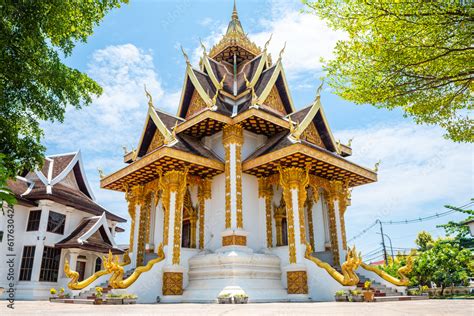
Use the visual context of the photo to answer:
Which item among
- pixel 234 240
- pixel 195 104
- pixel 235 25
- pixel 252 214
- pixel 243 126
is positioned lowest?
pixel 234 240

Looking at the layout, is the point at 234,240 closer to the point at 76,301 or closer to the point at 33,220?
the point at 76,301

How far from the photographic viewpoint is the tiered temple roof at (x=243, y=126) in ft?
37.0

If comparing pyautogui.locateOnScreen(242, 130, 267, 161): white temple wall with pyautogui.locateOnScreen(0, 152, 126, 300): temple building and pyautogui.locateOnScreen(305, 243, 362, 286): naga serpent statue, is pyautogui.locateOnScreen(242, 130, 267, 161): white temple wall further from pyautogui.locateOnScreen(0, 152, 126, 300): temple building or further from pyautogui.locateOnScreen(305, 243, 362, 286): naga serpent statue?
pyautogui.locateOnScreen(0, 152, 126, 300): temple building

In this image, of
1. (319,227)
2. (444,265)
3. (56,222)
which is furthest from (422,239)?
(56,222)

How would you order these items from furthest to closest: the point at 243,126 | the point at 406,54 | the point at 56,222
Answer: the point at 56,222, the point at 243,126, the point at 406,54

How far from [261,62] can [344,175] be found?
5.93 m

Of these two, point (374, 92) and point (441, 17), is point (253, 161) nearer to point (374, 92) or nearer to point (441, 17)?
point (374, 92)

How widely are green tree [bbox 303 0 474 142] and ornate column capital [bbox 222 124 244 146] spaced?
561 centimetres

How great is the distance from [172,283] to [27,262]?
949cm

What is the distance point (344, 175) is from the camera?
13031 mm

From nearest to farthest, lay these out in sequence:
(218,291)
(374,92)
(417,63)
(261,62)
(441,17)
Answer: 1. (441,17)
2. (417,63)
3. (374,92)
4. (218,291)
5. (261,62)

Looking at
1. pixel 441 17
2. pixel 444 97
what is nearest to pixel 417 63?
pixel 441 17

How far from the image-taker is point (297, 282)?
1040 cm

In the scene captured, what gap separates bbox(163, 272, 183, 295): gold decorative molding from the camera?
34.3ft
